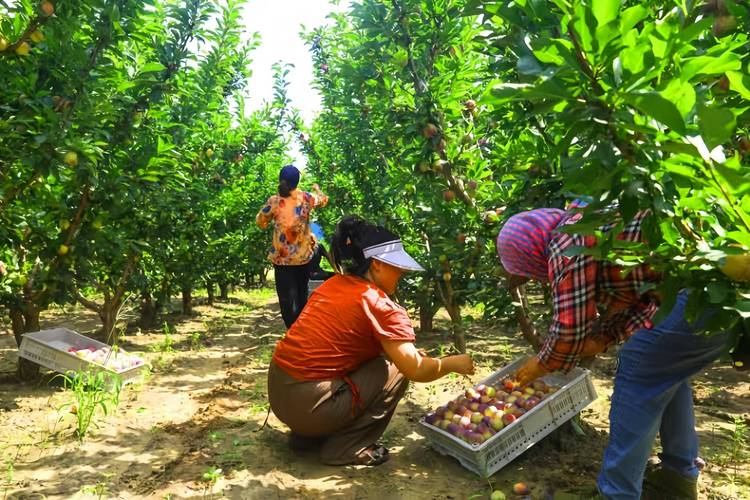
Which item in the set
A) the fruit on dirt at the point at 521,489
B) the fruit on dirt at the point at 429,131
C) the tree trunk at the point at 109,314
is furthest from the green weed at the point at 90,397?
the fruit on dirt at the point at 429,131

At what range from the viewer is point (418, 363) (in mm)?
2568

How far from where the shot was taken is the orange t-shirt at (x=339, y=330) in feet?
8.63

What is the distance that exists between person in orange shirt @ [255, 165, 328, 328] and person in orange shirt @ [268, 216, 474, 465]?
5.85 ft

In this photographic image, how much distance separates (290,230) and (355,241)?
1.97m

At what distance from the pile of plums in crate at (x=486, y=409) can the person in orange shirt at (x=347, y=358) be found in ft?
0.89

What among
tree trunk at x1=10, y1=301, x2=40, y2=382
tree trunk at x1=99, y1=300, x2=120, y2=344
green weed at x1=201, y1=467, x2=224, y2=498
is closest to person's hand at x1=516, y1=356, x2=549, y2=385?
green weed at x1=201, y1=467, x2=224, y2=498

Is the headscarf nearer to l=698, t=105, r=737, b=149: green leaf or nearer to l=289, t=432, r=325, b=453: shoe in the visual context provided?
l=698, t=105, r=737, b=149: green leaf

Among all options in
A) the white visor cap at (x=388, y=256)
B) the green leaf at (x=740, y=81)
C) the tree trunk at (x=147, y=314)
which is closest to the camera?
the green leaf at (x=740, y=81)

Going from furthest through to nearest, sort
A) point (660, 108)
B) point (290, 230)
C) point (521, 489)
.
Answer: point (290, 230), point (521, 489), point (660, 108)

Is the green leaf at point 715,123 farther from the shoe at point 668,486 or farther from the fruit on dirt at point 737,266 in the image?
the shoe at point 668,486

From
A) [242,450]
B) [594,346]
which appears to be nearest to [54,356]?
[242,450]

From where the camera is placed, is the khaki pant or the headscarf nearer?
the headscarf

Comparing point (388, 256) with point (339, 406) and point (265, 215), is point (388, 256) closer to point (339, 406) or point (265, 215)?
point (339, 406)

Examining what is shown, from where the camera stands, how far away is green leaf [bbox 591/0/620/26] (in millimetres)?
927
